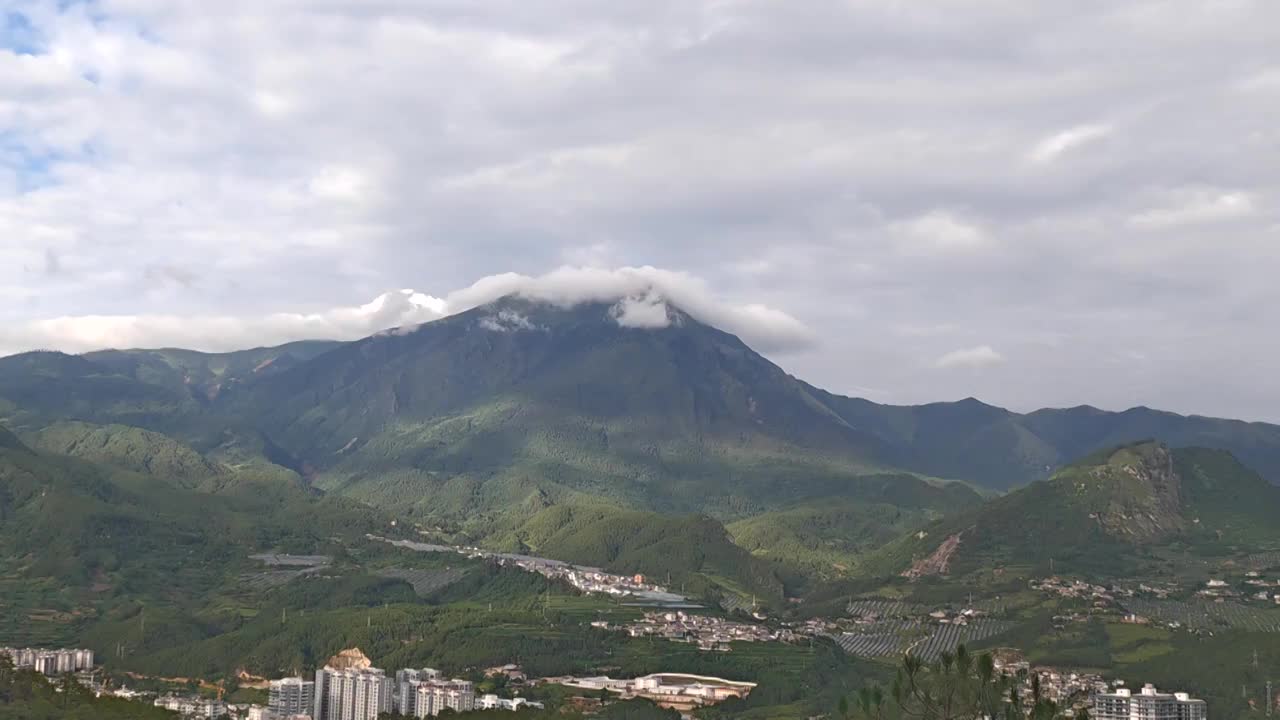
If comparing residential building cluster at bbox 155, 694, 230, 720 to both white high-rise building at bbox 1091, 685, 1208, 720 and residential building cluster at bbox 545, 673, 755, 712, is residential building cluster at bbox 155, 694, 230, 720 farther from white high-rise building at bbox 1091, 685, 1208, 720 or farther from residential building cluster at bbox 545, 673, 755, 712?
white high-rise building at bbox 1091, 685, 1208, 720

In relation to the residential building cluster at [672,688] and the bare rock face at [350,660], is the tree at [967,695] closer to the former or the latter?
the residential building cluster at [672,688]

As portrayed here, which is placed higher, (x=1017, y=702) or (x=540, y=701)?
(x=1017, y=702)

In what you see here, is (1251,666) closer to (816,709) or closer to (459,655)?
(816,709)

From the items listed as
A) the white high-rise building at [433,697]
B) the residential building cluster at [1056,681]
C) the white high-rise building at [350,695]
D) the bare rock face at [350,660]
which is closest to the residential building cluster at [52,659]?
the bare rock face at [350,660]

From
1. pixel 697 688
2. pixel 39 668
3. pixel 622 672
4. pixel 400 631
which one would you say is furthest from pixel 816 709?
pixel 39 668

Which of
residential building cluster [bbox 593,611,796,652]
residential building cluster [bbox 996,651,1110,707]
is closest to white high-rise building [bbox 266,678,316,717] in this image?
residential building cluster [bbox 593,611,796,652]
